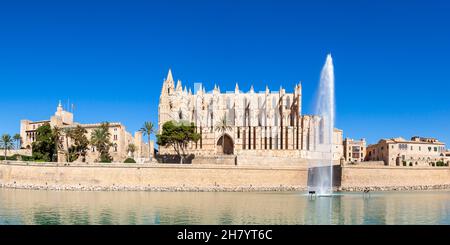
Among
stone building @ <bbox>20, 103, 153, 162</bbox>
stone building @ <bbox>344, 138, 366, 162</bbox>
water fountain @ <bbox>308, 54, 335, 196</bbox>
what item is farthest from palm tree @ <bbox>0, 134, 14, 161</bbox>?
stone building @ <bbox>344, 138, 366, 162</bbox>

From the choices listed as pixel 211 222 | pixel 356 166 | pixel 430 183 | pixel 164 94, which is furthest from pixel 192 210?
pixel 164 94

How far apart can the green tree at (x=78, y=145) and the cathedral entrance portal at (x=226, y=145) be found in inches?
692

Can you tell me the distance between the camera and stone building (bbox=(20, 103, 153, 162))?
6950 centimetres

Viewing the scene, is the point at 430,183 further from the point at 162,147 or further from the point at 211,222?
the point at 211,222

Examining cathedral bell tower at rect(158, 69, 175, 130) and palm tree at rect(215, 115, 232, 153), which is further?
cathedral bell tower at rect(158, 69, 175, 130)

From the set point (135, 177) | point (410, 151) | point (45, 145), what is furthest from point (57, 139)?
point (410, 151)

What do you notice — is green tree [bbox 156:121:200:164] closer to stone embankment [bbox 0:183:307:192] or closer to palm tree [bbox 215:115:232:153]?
palm tree [bbox 215:115:232:153]

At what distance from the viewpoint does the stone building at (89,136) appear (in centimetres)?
6950

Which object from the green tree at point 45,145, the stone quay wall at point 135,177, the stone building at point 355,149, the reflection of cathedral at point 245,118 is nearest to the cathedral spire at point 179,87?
the reflection of cathedral at point 245,118

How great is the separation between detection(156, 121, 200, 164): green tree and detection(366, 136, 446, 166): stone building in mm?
28345

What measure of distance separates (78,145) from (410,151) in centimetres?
4588

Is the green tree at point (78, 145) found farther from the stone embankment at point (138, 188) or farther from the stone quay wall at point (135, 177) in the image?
the stone embankment at point (138, 188)
